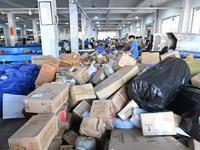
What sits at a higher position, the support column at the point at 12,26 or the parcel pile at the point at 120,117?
the support column at the point at 12,26

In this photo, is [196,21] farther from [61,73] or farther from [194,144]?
[194,144]

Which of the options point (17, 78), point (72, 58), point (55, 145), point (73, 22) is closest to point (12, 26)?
point (73, 22)

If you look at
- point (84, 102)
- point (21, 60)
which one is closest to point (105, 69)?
point (84, 102)

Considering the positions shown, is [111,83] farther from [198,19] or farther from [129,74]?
[198,19]

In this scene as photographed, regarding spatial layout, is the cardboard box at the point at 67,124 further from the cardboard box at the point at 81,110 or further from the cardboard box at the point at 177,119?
the cardboard box at the point at 177,119

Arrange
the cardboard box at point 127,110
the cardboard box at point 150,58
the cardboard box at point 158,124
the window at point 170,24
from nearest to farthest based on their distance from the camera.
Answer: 1. the cardboard box at point 158,124
2. the cardboard box at point 127,110
3. the cardboard box at point 150,58
4. the window at point 170,24

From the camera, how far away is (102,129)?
1840 millimetres

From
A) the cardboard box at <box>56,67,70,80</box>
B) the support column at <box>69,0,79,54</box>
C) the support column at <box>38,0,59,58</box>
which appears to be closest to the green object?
the cardboard box at <box>56,67,70,80</box>

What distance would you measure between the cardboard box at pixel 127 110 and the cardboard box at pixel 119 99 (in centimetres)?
12

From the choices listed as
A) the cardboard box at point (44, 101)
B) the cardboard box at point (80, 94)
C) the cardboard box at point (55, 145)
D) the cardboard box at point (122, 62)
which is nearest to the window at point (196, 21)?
the cardboard box at point (122, 62)

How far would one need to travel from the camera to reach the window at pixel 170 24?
10.2m

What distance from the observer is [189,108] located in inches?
71.1

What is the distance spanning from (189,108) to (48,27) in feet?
16.8

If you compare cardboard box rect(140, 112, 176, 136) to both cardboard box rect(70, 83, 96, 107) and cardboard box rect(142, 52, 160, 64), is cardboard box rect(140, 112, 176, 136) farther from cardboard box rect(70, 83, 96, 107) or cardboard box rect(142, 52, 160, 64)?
cardboard box rect(142, 52, 160, 64)
